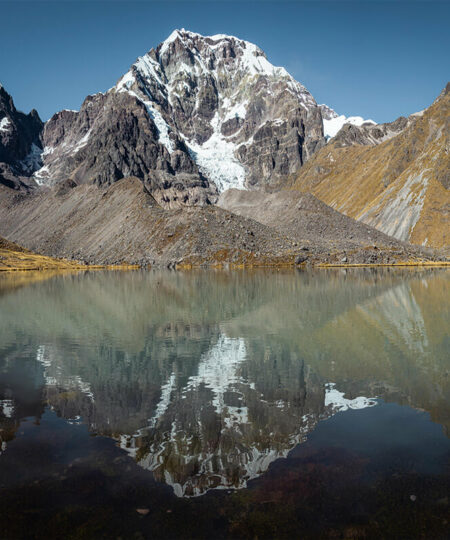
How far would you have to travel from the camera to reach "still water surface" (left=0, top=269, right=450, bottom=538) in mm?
10875

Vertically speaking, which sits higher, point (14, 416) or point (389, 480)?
point (389, 480)

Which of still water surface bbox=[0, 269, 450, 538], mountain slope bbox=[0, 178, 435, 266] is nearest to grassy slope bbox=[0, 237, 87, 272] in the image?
mountain slope bbox=[0, 178, 435, 266]

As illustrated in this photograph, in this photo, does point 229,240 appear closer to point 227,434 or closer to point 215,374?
point 215,374

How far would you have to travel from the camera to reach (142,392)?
2078 cm

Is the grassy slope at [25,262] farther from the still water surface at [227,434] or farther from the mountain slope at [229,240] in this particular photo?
the still water surface at [227,434]

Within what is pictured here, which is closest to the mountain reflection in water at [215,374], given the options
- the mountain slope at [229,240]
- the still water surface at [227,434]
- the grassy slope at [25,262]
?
the still water surface at [227,434]

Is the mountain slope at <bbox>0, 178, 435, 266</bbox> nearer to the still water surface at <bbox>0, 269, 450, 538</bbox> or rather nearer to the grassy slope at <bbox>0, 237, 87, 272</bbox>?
the grassy slope at <bbox>0, 237, 87, 272</bbox>

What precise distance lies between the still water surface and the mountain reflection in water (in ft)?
0.34

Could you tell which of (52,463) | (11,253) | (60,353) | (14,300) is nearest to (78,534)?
(52,463)

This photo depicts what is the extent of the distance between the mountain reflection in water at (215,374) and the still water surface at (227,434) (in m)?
0.10

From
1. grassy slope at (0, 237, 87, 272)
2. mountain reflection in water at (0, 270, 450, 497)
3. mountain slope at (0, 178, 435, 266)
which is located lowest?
grassy slope at (0, 237, 87, 272)

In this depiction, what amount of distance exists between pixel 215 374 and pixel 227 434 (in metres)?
8.22

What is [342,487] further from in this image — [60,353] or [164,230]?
[164,230]

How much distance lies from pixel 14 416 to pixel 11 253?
552 feet
